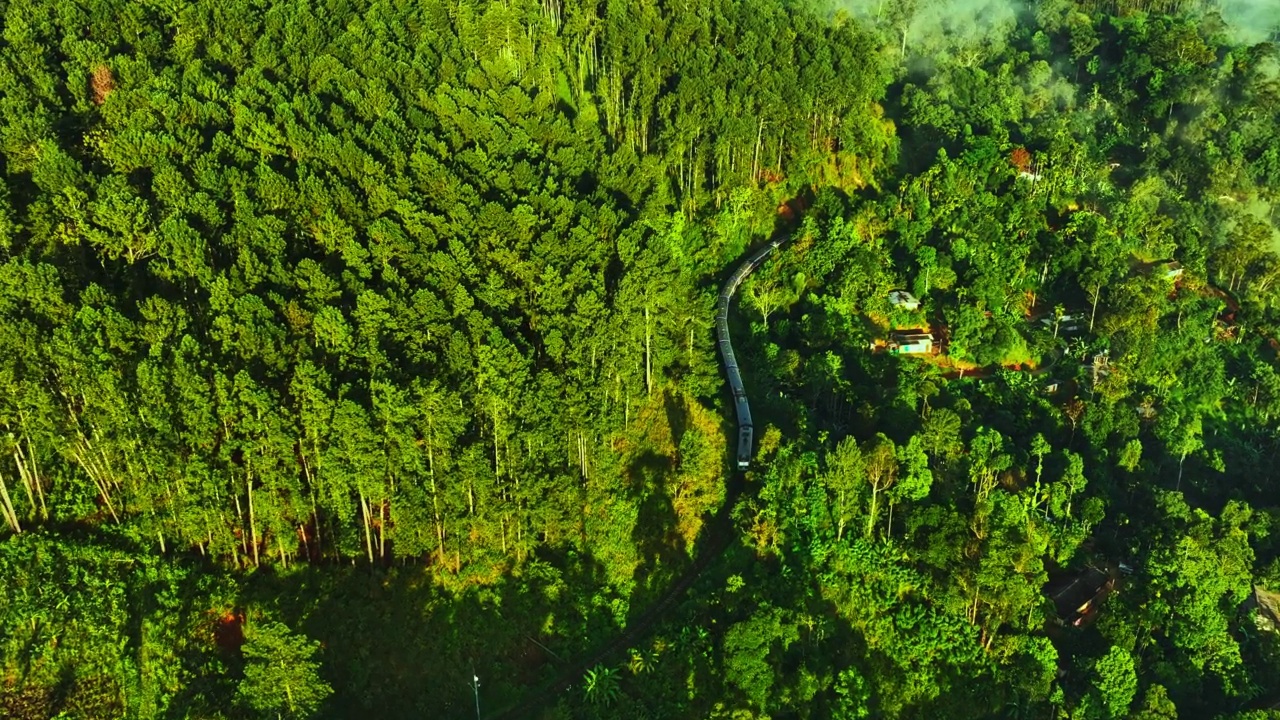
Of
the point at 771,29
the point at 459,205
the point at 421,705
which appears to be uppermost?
the point at 771,29

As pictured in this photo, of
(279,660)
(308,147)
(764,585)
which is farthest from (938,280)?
(279,660)

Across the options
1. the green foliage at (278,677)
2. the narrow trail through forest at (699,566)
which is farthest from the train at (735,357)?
the green foliage at (278,677)

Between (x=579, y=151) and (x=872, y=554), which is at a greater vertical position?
(x=579, y=151)

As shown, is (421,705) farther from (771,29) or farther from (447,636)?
(771,29)

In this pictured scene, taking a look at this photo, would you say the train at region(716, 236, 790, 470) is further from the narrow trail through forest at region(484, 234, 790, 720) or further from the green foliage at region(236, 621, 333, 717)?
the green foliage at region(236, 621, 333, 717)

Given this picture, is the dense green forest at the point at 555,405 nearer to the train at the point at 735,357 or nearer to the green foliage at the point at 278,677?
the green foliage at the point at 278,677
